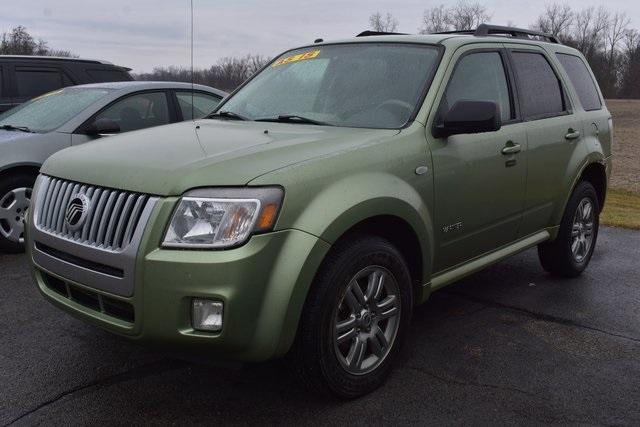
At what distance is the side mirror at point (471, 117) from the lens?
354cm

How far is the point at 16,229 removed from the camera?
6125 millimetres

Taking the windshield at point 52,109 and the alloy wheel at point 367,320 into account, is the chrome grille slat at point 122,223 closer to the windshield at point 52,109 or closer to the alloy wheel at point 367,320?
the alloy wheel at point 367,320

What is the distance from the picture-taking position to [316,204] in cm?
295

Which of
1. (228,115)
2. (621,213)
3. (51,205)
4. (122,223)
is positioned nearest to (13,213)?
(228,115)

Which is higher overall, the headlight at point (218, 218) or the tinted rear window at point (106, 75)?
the tinted rear window at point (106, 75)

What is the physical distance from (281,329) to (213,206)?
607 mm

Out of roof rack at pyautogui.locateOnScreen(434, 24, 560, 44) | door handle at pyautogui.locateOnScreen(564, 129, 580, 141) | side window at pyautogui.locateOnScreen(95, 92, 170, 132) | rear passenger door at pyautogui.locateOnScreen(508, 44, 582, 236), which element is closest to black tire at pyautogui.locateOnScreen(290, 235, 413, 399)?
rear passenger door at pyautogui.locateOnScreen(508, 44, 582, 236)

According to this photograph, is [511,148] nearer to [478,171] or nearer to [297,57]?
[478,171]

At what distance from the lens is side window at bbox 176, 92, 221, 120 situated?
7.35m

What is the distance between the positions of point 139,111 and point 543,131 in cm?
425

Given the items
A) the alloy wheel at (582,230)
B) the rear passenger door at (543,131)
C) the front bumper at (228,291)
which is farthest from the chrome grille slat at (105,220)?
the alloy wheel at (582,230)

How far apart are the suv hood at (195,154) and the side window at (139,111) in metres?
3.14

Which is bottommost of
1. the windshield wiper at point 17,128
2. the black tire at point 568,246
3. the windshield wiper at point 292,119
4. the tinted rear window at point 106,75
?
the black tire at point 568,246

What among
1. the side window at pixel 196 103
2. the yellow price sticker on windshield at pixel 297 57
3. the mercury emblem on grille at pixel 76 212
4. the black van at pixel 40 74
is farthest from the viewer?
the black van at pixel 40 74
